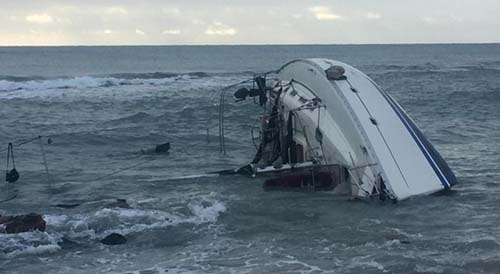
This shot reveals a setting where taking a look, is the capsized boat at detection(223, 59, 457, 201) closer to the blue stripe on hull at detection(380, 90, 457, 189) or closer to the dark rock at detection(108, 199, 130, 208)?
the blue stripe on hull at detection(380, 90, 457, 189)

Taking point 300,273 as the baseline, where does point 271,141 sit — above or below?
above

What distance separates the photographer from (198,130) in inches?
952

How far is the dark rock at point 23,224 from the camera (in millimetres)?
10039

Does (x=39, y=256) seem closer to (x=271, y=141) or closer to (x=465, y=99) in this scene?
(x=271, y=141)

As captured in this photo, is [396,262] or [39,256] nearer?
[396,262]

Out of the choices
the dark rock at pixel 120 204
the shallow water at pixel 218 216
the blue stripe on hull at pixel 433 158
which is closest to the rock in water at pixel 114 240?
the shallow water at pixel 218 216

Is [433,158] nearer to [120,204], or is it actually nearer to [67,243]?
[120,204]

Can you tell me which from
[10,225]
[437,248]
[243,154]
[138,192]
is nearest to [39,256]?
[10,225]

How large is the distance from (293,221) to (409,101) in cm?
2330

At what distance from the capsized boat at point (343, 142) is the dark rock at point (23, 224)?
4431 mm

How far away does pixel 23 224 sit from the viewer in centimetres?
1012

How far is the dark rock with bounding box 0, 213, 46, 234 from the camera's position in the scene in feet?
32.9

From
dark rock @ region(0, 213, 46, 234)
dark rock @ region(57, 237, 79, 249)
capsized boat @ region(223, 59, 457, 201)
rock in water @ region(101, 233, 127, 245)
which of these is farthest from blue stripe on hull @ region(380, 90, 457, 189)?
dark rock @ region(0, 213, 46, 234)

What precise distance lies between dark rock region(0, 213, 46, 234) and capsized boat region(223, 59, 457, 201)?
443 centimetres
